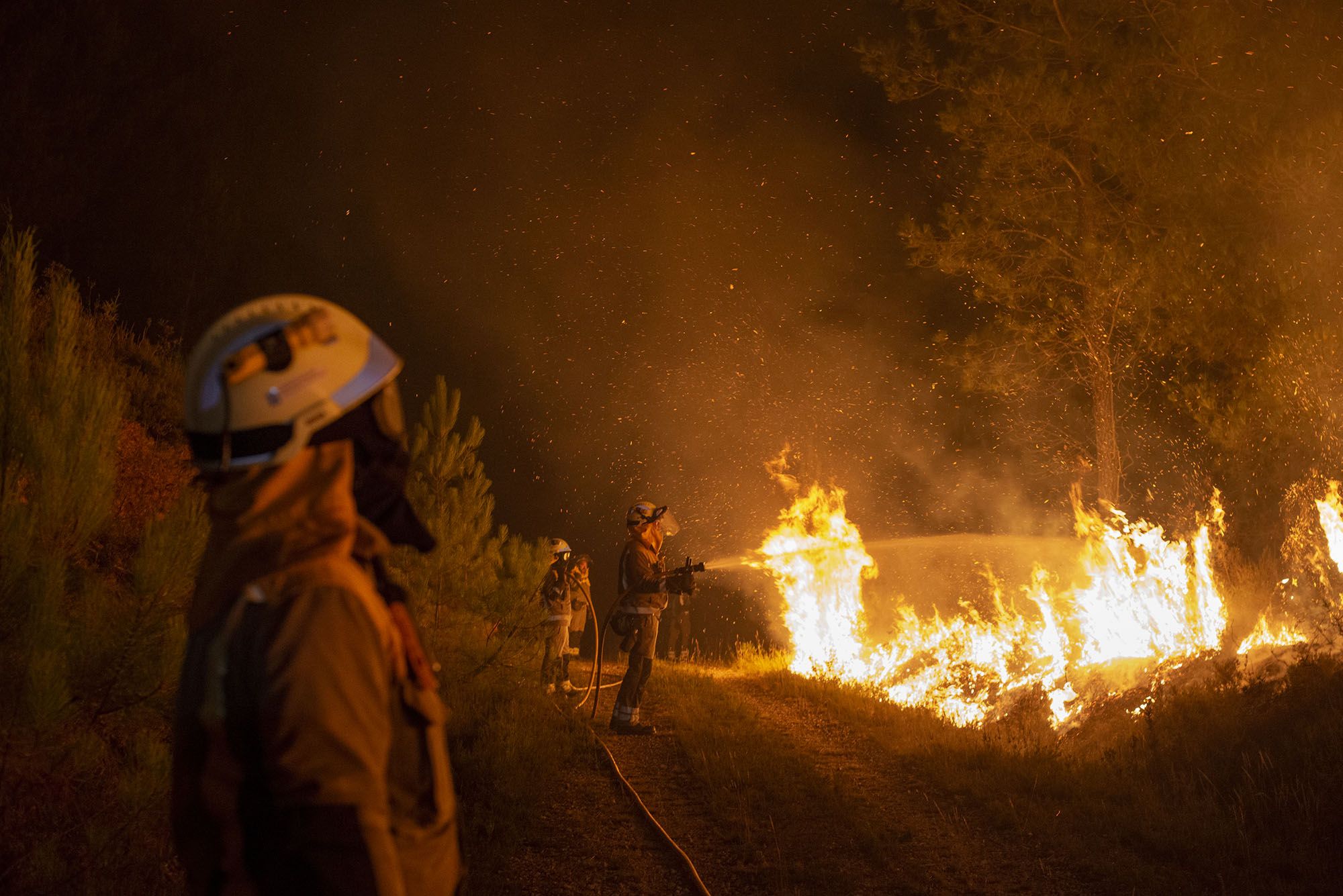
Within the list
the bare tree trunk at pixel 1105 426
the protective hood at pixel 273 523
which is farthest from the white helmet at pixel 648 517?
the protective hood at pixel 273 523

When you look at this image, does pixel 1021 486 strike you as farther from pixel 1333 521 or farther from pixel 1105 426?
pixel 1333 521

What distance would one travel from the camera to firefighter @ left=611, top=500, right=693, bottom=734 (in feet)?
33.0

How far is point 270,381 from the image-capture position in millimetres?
1928

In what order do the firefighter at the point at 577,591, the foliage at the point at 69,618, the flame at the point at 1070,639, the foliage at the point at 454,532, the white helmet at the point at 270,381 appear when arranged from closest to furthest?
the white helmet at the point at 270,381 → the foliage at the point at 69,618 → the flame at the point at 1070,639 → the foliage at the point at 454,532 → the firefighter at the point at 577,591

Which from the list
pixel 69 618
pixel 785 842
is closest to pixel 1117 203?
pixel 785 842

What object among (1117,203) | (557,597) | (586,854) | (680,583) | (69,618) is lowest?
(586,854)

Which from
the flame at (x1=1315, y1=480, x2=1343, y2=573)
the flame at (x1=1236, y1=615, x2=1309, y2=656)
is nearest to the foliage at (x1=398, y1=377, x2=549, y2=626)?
the flame at (x1=1236, y1=615, x2=1309, y2=656)

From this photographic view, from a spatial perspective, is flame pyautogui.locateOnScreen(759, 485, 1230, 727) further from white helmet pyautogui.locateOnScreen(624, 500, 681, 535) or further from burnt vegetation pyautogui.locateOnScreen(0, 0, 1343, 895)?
white helmet pyautogui.locateOnScreen(624, 500, 681, 535)

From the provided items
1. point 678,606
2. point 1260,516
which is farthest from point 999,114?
A: point 678,606

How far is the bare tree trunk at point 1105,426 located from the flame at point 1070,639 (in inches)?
21.8

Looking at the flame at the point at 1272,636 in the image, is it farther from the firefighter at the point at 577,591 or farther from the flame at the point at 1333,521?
the firefighter at the point at 577,591

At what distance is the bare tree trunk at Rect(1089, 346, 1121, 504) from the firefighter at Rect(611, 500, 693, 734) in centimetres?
808

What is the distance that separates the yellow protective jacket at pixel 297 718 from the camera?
1.59m

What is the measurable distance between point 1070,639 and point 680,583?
592 centimetres
